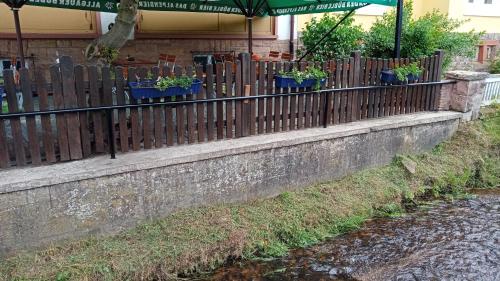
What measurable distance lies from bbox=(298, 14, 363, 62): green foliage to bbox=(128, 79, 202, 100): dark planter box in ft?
17.5

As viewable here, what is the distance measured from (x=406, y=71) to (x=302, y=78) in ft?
6.78

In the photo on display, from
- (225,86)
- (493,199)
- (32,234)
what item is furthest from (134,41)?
(493,199)

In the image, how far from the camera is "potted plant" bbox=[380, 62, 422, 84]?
6586 mm

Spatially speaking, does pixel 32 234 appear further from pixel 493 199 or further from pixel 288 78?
pixel 493 199

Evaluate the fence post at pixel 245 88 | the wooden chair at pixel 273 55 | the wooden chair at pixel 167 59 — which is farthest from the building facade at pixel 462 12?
the fence post at pixel 245 88

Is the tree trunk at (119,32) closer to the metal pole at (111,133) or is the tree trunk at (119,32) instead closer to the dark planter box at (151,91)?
the dark planter box at (151,91)

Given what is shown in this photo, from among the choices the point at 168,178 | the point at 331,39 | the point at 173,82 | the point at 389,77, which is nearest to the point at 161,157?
the point at 168,178

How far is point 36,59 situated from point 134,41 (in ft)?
6.61

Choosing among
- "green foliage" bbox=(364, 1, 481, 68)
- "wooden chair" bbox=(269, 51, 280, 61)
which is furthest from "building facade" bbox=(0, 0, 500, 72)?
"green foliage" bbox=(364, 1, 481, 68)

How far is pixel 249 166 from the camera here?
521cm

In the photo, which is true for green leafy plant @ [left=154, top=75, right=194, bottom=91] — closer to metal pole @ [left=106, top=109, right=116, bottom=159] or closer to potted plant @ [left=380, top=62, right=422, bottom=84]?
metal pole @ [left=106, top=109, right=116, bottom=159]

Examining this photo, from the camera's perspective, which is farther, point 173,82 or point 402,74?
point 402,74

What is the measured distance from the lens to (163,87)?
15.5 ft

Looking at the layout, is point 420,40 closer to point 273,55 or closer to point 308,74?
point 273,55
